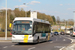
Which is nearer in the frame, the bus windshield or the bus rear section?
the bus rear section

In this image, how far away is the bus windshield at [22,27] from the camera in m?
20.5

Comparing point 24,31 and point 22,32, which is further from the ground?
point 24,31

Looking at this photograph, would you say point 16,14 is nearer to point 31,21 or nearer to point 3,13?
point 3,13

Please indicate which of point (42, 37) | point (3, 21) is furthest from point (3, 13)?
point (42, 37)

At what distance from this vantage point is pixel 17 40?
2023cm

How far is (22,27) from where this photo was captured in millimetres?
20672

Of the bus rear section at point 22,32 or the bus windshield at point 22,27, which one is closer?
the bus rear section at point 22,32

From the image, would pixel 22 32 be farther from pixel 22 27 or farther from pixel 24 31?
pixel 22 27

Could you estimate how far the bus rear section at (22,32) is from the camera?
66.5 ft

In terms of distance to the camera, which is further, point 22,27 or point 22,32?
point 22,27

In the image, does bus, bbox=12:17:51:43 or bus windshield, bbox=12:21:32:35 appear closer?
bus, bbox=12:17:51:43

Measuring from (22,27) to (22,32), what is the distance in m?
0.57

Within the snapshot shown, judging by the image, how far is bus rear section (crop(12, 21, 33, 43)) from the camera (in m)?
20.3

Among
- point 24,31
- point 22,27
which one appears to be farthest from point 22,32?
point 22,27
